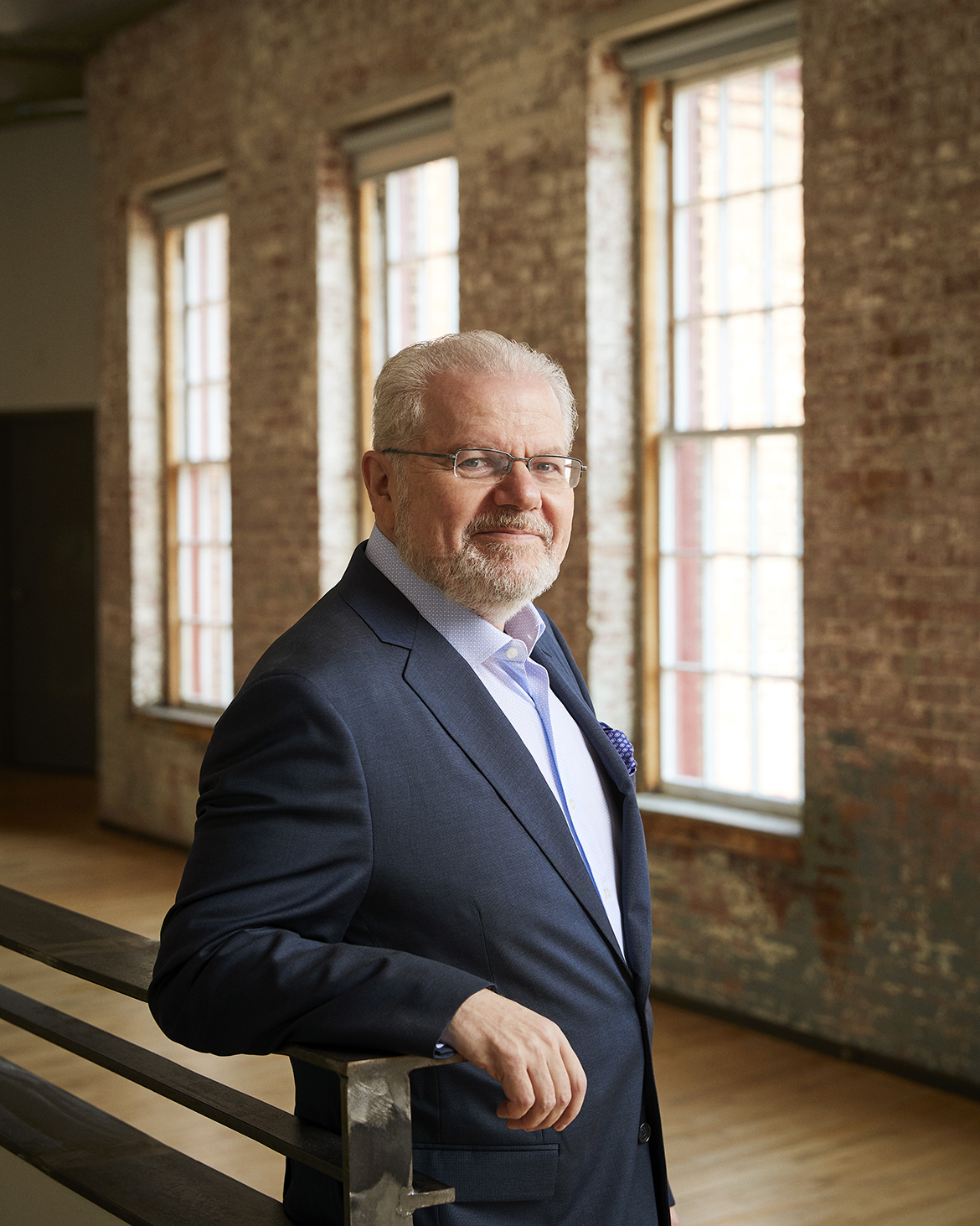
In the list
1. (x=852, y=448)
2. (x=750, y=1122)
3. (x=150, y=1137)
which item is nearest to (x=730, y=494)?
(x=852, y=448)

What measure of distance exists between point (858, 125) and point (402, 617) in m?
3.28

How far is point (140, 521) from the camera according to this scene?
834 cm

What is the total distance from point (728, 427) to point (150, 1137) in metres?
3.69

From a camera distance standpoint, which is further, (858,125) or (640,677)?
(640,677)

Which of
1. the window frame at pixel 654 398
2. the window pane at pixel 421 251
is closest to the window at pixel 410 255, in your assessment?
the window pane at pixel 421 251

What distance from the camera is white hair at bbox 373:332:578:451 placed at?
1.76 metres

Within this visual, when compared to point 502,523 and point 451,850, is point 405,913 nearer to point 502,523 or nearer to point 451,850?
point 451,850

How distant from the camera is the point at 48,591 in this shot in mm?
10539

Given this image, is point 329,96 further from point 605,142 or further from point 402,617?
point 402,617

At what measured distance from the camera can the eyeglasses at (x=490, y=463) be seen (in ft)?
5.70

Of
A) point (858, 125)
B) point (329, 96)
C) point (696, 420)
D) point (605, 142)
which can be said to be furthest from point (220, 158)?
point (858, 125)

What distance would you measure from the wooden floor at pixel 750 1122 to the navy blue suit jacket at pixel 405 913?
2011 millimetres

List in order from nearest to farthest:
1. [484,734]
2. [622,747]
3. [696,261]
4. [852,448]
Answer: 1. [484,734]
2. [622,747]
3. [852,448]
4. [696,261]

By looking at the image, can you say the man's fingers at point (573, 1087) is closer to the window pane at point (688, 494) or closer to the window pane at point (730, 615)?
the window pane at point (730, 615)
